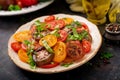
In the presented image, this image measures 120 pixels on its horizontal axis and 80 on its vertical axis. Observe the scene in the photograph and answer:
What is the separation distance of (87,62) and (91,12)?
0.88 feet

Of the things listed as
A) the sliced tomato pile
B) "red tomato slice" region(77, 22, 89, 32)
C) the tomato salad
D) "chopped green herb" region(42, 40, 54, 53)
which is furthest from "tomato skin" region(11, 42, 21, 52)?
the sliced tomato pile

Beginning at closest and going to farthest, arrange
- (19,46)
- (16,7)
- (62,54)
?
1. (62,54)
2. (19,46)
3. (16,7)

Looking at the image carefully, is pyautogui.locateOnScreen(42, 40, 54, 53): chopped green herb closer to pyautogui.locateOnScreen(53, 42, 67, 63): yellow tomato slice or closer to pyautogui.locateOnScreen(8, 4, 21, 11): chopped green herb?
pyautogui.locateOnScreen(53, 42, 67, 63): yellow tomato slice

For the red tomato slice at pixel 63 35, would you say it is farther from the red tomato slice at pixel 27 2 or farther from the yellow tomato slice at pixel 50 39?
the red tomato slice at pixel 27 2

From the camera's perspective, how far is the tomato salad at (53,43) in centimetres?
89

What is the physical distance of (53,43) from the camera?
93cm

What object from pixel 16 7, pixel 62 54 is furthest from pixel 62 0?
pixel 62 54

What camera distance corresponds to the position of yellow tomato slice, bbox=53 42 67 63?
2.93 ft

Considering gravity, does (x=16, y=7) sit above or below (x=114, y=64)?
above

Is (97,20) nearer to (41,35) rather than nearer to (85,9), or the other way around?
(85,9)

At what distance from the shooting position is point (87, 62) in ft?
3.17

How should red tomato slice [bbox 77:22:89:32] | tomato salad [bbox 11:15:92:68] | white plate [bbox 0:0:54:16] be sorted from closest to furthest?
tomato salad [bbox 11:15:92:68] < red tomato slice [bbox 77:22:89:32] < white plate [bbox 0:0:54:16]

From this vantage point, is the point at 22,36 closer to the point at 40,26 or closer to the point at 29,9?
the point at 40,26

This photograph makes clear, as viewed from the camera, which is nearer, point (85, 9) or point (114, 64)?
point (114, 64)
